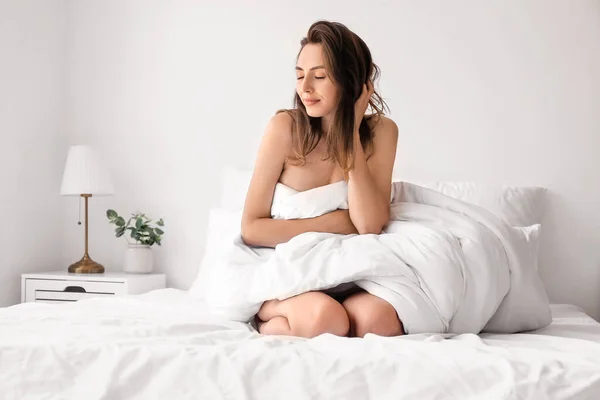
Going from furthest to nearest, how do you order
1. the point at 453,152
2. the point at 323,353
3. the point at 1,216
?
the point at 1,216 < the point at 453,152 < the point at 323,353

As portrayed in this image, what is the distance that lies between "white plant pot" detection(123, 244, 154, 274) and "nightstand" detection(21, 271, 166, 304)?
0.05m

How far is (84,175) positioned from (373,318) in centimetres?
225

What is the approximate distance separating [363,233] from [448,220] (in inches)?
9.2

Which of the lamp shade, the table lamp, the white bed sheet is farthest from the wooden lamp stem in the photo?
the white bed sheet

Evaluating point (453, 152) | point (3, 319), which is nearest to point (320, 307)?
point (3, 319)

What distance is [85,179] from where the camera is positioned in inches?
144

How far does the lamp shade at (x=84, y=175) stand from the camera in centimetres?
363

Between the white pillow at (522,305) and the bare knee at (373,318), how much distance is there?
1.10 feet

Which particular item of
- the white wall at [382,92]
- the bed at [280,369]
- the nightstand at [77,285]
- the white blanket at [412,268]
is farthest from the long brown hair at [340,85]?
the nightstand at [77,285]

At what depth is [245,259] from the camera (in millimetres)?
2115

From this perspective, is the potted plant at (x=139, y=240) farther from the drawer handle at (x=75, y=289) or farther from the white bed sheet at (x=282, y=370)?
the white bed sheet at (x=282, y=370)

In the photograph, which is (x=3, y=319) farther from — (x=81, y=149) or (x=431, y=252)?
(x=81, y=149)

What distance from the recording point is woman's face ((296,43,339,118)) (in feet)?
7.04

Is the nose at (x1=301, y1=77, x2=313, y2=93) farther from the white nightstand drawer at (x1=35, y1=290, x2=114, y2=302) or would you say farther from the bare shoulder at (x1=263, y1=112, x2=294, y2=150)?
the white nightstand drawer at (x1=35, y1=290, x2=114, y2=302)
